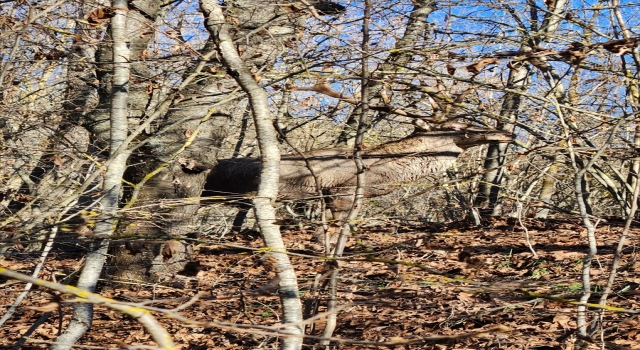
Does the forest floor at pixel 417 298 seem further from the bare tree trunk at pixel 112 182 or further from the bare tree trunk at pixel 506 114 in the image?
the bare tree trunk at pixel 506 114

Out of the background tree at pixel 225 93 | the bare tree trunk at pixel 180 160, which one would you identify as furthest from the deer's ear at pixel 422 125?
the bare tree trunk at pixel 180 160

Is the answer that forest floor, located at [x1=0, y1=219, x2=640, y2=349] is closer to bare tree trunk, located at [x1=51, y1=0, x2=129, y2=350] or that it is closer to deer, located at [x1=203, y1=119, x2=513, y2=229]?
bare tree trunk, located at [x1=51, y1=0, x2=129, y2=350]

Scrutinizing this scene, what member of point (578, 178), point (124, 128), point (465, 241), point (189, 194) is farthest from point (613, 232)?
point (124, 128)

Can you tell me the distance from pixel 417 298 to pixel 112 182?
3070 mm

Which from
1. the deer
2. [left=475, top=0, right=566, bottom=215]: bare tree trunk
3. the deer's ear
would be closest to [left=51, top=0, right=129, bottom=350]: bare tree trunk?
the deer's ear

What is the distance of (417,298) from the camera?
6.50 meters

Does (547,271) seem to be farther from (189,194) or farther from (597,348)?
(189,194)

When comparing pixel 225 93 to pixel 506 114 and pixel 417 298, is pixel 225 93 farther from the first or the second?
pixel 506 114

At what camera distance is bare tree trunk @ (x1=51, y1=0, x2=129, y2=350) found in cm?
413

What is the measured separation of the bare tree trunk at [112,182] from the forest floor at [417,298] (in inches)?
18.1

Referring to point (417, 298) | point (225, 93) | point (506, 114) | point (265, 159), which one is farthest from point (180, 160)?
point (265, 159)

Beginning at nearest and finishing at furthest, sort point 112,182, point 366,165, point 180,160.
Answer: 1. point 112,182
2. point 180,160
3. point 366,165

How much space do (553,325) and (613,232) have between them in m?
3.40

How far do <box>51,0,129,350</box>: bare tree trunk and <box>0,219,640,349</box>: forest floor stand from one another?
0.46 m
